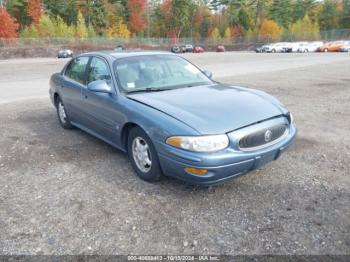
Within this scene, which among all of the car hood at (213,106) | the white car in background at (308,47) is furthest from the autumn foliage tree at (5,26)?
the car hood at (213,106)

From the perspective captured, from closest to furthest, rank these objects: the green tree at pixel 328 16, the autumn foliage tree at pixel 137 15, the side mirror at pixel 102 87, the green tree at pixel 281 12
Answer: the side mirror at pixel 102 87, the autumn foliage tree at pixel 137 15, the green tree at pixel 328 16, the green tree at pixel 281 12

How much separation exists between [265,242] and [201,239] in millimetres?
560

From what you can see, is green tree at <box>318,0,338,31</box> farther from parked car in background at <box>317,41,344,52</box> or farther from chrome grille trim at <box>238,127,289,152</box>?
chrome grille trim at <box>238,127,289,152</box>

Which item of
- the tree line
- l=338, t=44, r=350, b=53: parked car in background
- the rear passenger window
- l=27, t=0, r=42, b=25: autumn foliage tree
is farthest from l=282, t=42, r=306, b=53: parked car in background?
the rear passenger window

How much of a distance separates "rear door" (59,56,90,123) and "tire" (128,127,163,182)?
1.63m

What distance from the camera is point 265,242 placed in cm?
293

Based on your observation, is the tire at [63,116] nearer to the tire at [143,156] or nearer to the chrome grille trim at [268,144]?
the tire at [143,156]

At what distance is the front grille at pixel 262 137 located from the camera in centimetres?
346

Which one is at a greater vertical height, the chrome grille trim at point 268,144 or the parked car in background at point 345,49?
the parked car in background at point 345,49

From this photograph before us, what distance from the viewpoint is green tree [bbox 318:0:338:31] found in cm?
7975

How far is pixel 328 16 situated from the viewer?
3177 inches

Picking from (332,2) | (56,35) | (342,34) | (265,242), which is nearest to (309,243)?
(265,242)

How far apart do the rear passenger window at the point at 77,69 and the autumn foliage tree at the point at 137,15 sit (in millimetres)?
74990

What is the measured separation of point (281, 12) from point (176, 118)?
88288mm
